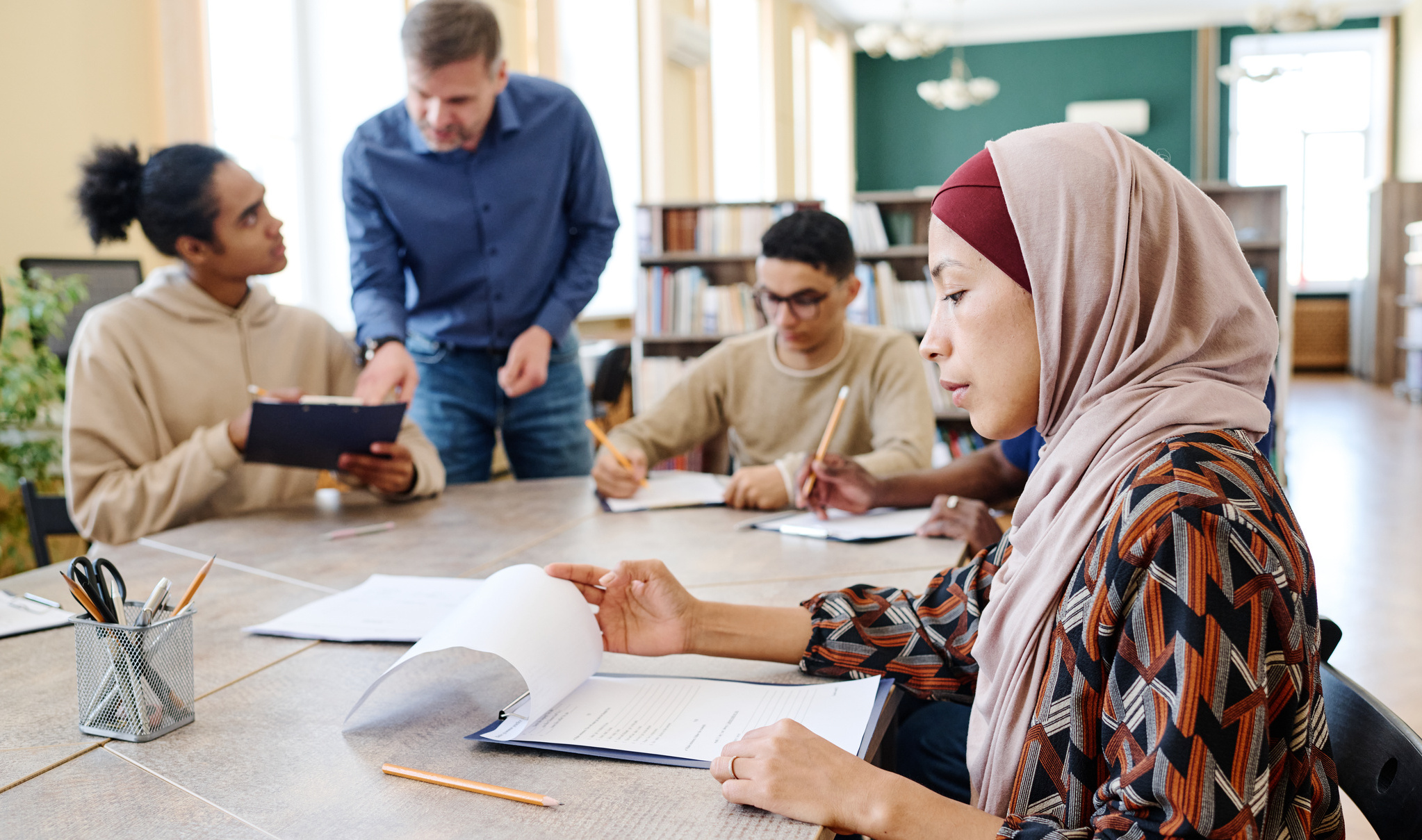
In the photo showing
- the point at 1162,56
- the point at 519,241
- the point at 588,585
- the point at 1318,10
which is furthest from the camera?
the point at 1162,56

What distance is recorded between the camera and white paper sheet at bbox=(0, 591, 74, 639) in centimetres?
124

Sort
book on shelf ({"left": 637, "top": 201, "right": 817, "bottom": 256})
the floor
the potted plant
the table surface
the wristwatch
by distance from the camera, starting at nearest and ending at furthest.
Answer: the table surface → the wristwatch → the potted plant → the floor → book on shelf ({"left": 637, "top": 201, "right": 817, "bottom": 256})

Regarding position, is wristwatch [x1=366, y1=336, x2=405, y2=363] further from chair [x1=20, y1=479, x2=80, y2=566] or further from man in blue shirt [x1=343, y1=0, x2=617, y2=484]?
chair [x1=20, y1=479, x2=80, y2=566]

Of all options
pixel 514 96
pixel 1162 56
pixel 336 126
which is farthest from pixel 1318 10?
pixel 514 96

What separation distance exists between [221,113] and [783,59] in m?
6.67

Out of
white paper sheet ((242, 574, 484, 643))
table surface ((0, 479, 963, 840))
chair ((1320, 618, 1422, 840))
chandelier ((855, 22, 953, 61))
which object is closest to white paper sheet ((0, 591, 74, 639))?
table surface ((0, 479, 963, 840))

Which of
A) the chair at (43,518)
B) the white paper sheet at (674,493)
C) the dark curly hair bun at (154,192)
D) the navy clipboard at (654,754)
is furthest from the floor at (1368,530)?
the chair at (43,518)

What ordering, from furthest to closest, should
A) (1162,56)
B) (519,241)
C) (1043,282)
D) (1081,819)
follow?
(1162,56) < (519,241) < (1043,282) < (1081,819)

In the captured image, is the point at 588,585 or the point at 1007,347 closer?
the point at 1007,347

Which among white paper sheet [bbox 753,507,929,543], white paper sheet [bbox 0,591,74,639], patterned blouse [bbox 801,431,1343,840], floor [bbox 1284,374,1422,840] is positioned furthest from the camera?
floor [bbox 1284,374,1422,840]

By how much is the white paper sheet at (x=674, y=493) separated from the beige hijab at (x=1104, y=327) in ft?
3.67

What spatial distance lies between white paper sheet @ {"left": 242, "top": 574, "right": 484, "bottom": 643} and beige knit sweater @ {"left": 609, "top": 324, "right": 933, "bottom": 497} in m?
0.94

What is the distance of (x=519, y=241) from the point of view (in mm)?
2418

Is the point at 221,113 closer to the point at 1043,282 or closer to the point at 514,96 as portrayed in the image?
the point at 514,96
